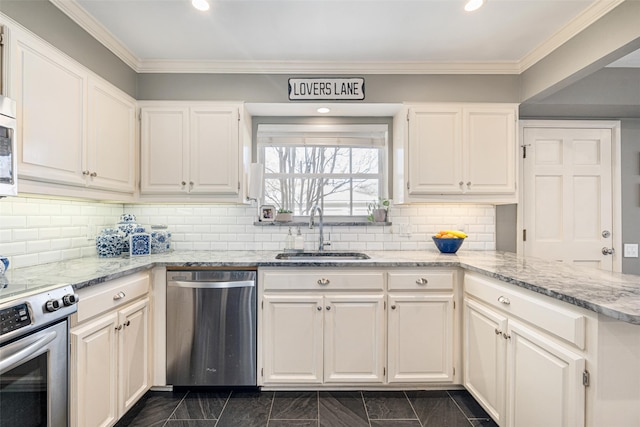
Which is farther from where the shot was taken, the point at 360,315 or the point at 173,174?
the point at 173,174

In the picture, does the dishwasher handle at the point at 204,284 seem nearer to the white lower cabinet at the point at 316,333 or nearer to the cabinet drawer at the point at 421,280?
the white lower cabinet at the point at 316,333

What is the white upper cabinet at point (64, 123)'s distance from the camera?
154cm

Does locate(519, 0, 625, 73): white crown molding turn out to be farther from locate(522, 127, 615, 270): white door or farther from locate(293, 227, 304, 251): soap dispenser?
locate(293, 227, 304, 251): soap dispenser

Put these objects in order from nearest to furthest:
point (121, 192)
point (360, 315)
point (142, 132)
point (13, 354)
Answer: point (13, 354), point (360, 315), point (121, 192), point (142, 132)

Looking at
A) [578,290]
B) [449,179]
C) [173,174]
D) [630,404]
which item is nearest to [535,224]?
[449,179]

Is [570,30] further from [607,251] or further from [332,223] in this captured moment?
[332,223]

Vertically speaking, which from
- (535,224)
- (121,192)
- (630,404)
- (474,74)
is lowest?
(630,404)

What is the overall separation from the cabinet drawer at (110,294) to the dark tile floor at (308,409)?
750 mm

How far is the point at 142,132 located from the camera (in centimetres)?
250

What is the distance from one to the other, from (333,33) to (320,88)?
1.56 ft

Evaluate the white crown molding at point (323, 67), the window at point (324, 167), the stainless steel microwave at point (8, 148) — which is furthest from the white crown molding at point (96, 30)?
the window at point (324, 167)

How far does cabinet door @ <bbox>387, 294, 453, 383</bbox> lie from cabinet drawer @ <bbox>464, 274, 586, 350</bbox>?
0.32m

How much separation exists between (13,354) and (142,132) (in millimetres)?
1822

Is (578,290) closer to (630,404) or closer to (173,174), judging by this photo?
(630,404)
